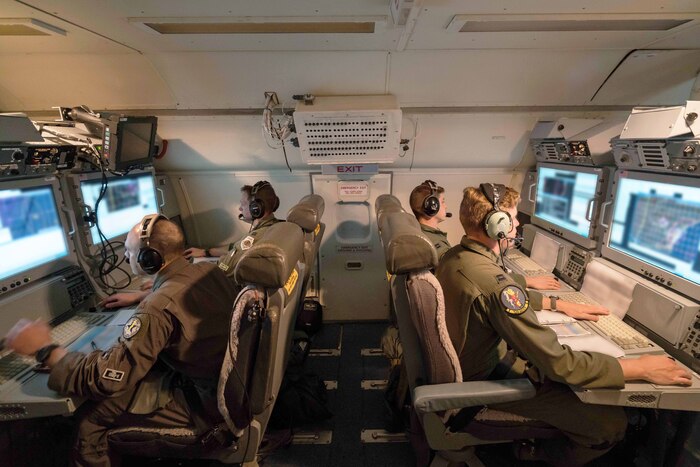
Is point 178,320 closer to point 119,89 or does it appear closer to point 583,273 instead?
point 119,89

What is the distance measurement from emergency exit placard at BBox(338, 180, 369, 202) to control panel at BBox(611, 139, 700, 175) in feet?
6.64

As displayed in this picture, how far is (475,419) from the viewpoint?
1.59 metres

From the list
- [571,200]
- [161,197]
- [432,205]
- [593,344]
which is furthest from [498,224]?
[161,197]

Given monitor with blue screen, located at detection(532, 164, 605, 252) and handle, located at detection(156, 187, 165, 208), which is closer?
monitor with blue screen, located at detection(532, 164, 605, 252)

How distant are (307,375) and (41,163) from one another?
2.28 metres

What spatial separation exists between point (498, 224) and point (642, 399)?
0.97 metres

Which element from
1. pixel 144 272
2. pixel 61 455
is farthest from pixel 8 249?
pixel 61 455

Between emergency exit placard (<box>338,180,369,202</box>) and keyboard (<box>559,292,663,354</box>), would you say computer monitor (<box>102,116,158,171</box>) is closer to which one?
emergency exit placard (<box>338,180,369,202</box>)

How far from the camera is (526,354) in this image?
1400mm

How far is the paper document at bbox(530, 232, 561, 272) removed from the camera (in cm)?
267

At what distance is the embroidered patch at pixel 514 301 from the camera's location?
1.38m

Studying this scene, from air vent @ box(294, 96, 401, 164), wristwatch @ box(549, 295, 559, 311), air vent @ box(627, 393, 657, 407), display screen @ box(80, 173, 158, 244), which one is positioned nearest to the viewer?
air vent @ box(627, 393, 657, 407)

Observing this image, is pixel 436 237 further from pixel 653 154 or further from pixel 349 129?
pixel 653 154

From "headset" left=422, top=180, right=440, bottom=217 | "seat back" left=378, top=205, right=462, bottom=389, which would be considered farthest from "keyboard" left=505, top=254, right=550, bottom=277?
"seat back" left=378, top=205, right=462, bottom=389
